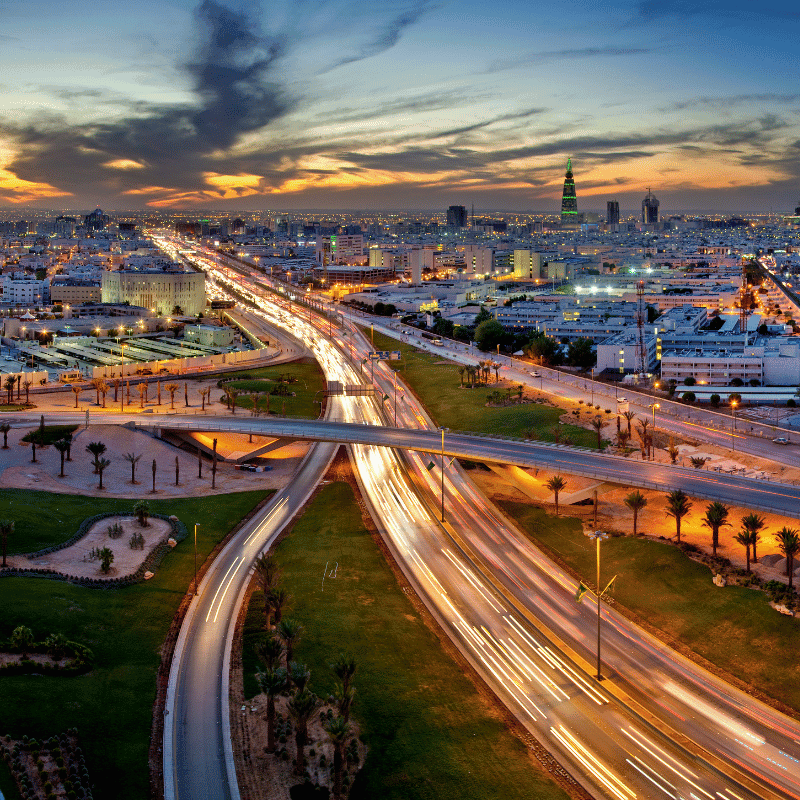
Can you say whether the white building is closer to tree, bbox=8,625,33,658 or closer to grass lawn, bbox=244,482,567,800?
grass lawn, bbox=244,482,567,800

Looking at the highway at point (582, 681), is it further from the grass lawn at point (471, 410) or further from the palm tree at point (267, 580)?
the grass lawn at point (471, 410)

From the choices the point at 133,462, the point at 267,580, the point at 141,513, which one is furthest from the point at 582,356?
the point at 267,580

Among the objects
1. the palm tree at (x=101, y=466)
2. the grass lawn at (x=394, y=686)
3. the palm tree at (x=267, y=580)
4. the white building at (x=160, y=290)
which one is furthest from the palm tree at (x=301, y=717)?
the white building at (x=160, y=290)

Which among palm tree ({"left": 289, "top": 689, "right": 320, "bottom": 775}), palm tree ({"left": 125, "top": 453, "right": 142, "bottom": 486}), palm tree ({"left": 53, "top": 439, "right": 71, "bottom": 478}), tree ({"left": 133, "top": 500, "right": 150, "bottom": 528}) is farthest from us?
palm tree ({"left": 125, "top": 453, "right": 142, "bottom": 486})

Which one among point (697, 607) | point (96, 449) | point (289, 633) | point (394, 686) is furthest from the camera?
point (96, 449)

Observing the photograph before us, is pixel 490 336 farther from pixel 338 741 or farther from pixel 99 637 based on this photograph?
pixel 338 741

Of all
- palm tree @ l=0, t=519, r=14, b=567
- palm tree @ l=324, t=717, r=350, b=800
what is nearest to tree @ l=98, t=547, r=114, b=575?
palm tree @ l=0, t=519, r=14, b=567

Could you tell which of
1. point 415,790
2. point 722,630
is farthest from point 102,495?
point 722,630
